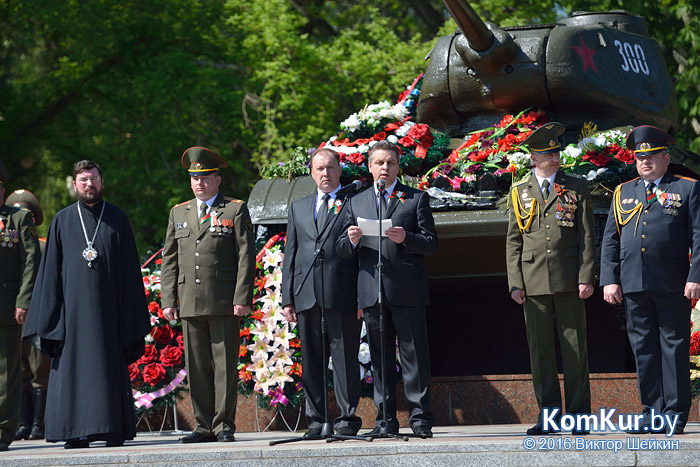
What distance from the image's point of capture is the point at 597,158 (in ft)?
30.0

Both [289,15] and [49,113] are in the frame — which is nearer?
[289,15]

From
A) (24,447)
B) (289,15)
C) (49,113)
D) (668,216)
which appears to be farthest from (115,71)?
(668,216)

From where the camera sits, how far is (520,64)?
401 inches

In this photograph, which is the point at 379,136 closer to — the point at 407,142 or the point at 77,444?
the point at 407,142

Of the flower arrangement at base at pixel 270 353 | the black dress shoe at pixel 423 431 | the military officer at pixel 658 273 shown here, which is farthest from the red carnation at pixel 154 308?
the military officer at pixel 658 273

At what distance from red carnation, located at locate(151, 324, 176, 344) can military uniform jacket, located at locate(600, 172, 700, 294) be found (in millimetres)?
4465

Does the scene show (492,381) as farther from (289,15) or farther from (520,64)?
(289,15)

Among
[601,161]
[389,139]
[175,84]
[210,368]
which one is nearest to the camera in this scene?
[210,368]

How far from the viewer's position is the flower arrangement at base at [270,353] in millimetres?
9312

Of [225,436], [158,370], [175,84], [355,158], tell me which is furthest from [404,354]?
[175,84]

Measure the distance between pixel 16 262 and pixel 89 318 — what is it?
91cm

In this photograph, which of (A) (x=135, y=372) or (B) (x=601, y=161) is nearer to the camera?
(B) (x=601, y=161)

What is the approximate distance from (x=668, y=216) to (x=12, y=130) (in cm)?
1934

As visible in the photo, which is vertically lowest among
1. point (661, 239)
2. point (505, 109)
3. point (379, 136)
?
point (661, 239)
